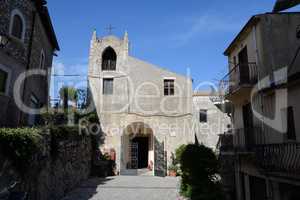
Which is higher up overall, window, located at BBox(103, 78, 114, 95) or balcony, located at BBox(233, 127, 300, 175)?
window, located at BBox(103, 78, 114, 95)

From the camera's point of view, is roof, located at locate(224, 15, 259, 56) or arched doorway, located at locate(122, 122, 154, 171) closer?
roof, located at locate(224, 15, 259, 56)

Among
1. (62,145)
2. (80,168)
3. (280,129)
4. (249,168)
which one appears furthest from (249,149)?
(80,168)

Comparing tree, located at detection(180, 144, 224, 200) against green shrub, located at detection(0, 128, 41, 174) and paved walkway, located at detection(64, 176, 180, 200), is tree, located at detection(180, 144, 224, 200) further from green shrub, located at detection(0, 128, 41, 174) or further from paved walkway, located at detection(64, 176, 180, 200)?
green shrub, located at detection(0, 128, 41, 174)

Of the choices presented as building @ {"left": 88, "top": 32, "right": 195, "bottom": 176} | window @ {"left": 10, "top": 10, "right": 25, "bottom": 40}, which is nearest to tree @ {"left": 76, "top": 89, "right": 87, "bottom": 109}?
building @ {"left": 88, "top": 32, "right": 195, "bottom": 176}

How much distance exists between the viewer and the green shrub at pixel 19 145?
6.89m

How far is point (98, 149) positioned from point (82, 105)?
13.3 feet

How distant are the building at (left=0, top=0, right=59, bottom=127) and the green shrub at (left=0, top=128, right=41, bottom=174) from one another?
3.72 meters

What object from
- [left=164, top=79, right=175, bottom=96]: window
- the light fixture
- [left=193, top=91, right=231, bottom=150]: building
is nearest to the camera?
the light fixture

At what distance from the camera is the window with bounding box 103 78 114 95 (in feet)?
74.9

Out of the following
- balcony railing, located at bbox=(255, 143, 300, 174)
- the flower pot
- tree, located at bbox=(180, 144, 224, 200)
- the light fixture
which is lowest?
the flower pot

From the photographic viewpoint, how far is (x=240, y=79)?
12898mm

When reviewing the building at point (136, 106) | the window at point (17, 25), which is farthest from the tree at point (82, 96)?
the window at point (17, 25)

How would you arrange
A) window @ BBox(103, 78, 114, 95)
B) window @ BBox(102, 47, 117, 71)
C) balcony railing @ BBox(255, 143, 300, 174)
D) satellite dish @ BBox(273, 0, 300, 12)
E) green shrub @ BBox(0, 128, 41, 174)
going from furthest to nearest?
window @ BBox(102, 47, 117, 71)
window @ BBox(103, 78, 114, 95)
balcony railing @ BBox(255, 143, 300, 174)
green shrub @ BBox(0, 128, 41, 174)
satellite dish @ BBox(273, 0, 300, 12)

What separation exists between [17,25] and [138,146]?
1508 cm
